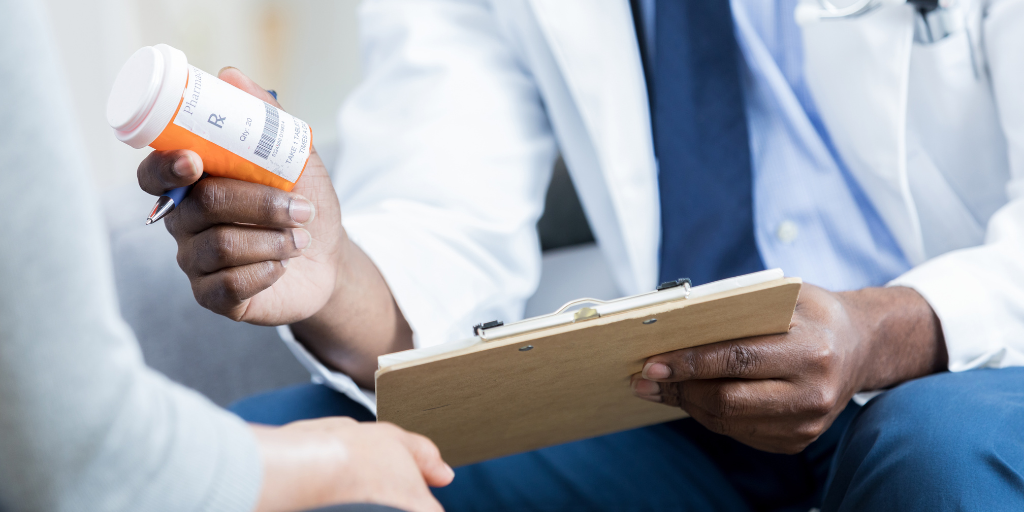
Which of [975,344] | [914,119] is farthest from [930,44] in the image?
[975,344]

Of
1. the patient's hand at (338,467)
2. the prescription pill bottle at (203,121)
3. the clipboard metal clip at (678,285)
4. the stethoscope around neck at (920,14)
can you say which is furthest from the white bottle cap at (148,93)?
the stethoscope around neck at (920,14)

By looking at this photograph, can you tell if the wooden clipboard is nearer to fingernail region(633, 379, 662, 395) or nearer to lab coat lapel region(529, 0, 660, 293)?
fingernail region(633, 379, 662, 395)

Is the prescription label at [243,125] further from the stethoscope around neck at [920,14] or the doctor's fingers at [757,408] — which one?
the stethoscope around neck at [920,14]

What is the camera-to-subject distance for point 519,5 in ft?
2.74

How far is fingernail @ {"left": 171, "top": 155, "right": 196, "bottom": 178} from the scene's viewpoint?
0.41 metres

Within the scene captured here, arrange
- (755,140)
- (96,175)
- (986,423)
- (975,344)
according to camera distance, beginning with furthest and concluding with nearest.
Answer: (96,175) → (755,140) → (975,344) → (986,423)

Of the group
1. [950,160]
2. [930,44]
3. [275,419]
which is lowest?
[275,419]

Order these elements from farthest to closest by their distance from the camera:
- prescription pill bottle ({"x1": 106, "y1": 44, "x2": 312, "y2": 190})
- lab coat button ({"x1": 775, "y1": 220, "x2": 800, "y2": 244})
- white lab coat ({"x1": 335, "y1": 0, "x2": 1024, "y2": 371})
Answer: lab coat button ({"x1": 775, "y1": 220, "x2": 800, "y2": 244}) < white lab coat ({"x1": 335, "y1": 0, "x2": 1024, "y2": 371}) < prescription pill bottle ({"x1": 106, "y1": 44, "x2": 312, "y2": 190})

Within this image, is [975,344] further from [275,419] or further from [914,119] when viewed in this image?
[275,419]

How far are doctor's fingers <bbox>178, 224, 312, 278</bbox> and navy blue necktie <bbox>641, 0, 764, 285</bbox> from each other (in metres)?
0.47

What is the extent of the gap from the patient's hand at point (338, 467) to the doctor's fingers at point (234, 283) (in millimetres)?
191

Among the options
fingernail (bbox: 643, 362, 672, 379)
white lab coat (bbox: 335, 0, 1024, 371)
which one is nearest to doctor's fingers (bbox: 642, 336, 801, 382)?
fingernail (bbox: 643, 362, 672, 379)

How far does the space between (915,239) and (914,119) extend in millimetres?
141

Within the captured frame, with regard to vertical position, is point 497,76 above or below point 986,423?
above
